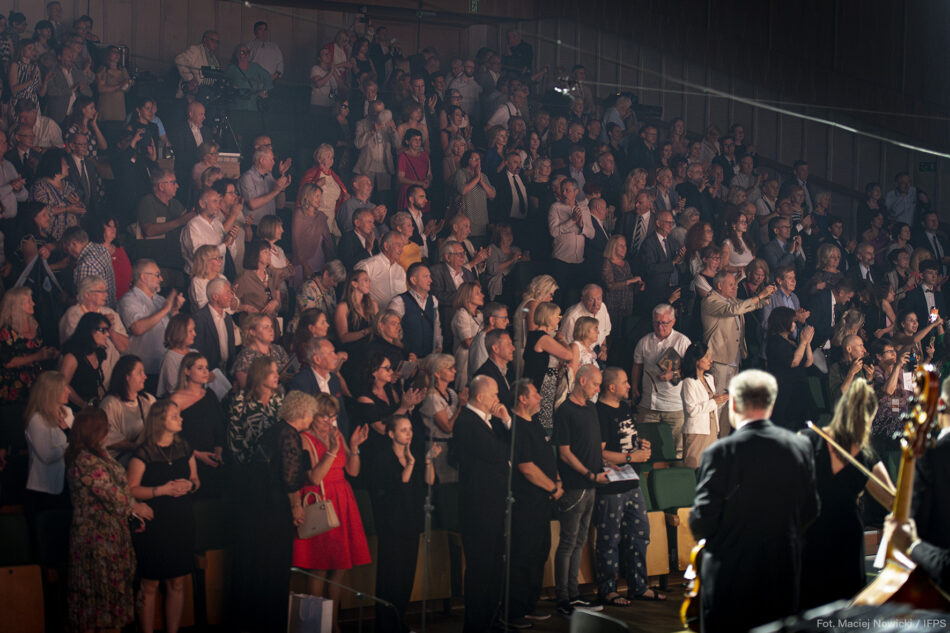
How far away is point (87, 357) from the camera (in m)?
5.38

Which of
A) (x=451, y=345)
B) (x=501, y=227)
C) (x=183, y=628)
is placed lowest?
(x=183, y=628)

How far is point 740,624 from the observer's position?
3213mm

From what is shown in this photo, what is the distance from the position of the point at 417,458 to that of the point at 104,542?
1.59 m

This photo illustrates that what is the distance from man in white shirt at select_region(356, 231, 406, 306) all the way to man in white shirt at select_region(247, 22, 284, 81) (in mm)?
3061

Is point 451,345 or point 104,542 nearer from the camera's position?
point 104,542

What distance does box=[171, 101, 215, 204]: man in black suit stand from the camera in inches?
285

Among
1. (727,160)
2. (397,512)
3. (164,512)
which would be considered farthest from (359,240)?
(727,160)

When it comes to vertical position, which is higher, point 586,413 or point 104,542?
point 586,413

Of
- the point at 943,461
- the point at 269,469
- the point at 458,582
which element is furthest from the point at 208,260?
the point at 943,461

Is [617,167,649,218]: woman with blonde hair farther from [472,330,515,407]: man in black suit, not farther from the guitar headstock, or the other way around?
the guitar headstock

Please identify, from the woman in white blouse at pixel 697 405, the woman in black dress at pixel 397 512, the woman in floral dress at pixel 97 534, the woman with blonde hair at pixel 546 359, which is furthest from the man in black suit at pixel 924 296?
the woman in floral dress at pixel 97 534

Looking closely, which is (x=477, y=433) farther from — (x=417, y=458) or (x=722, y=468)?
(x=722, y=468)

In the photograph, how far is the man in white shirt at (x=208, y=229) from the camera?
249 inches

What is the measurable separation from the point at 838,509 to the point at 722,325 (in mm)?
3975
